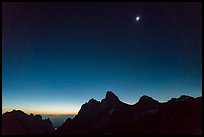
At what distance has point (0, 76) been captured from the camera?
77.4ft

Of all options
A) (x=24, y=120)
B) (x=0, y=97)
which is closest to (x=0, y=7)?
(x=0, y=97)

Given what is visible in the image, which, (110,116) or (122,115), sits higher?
(122,115)

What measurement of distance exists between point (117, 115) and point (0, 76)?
12566 cm

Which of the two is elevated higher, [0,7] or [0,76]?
[0,7]

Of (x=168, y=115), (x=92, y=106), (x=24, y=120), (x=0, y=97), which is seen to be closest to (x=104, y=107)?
(x=92, y=106)

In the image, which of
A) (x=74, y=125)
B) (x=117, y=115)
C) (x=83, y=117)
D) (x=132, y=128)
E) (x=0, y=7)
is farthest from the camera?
(x=83, y=117)

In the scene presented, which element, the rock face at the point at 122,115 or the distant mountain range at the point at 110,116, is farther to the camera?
the distant mountain range at the point at 110,116

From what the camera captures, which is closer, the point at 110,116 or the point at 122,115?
the point at 122,115

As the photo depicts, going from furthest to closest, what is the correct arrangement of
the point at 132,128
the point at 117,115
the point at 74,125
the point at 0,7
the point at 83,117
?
1. the point at 83,117
2. the point at 74,125
3. the point at 117,115
4. the point at 132,128
5. the point at 0,7

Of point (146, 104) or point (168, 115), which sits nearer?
point (168, 115)

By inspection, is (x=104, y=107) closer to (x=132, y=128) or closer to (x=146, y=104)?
(x=146, y=104)

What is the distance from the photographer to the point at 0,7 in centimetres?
2334

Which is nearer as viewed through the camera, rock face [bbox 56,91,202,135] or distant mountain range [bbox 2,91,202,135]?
rock face [bbox 56,91,202,135]

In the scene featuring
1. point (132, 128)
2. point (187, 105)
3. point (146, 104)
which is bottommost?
point (132, 128)
